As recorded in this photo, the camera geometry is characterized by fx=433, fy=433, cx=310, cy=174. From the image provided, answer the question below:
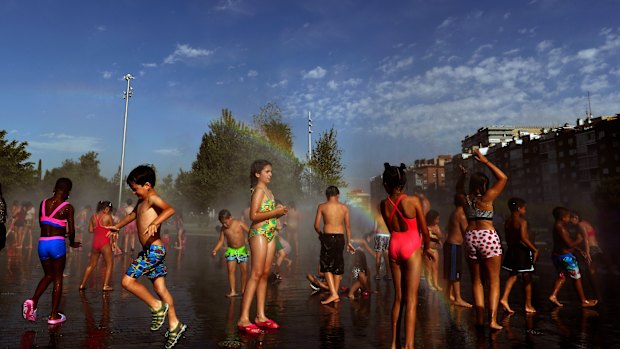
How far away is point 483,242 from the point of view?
5.30 meters

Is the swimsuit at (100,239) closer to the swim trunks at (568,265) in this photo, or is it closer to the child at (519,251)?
the child at (519,251)

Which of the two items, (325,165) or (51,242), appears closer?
(51,242)

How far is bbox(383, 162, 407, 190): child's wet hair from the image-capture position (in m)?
4.31

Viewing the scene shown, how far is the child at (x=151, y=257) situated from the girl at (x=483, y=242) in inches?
140

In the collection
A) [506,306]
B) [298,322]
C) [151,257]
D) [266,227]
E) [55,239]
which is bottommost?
[298,322]

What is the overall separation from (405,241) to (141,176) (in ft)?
9.24

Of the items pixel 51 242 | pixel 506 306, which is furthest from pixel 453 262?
pixel 51 242

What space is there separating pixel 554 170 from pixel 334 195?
3448 inches

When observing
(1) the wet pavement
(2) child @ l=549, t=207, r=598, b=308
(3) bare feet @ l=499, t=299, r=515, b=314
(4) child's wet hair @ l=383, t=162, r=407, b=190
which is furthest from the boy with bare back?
(2) child @ l=549, t=207, r=598, b=308

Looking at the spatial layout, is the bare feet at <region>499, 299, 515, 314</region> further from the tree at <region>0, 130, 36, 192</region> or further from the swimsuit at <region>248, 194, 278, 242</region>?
the tree at <region>0, 130, 36, 192</region>

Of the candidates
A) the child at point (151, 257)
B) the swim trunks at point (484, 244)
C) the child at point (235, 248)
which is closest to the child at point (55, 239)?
the child at point (151, 257)

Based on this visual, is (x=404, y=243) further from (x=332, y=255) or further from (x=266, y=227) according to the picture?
(x=332, y=255)

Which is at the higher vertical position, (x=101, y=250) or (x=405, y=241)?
(x=405, y=241)

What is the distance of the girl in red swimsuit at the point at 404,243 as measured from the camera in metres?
4.12
